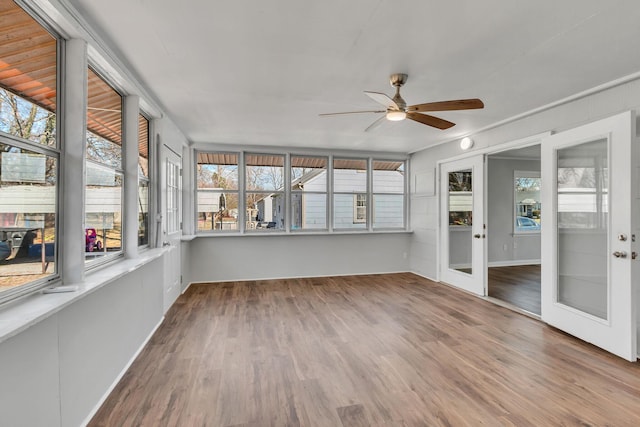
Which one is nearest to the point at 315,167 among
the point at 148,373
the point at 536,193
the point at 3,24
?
the point at 148,373

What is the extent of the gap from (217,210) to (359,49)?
418cm

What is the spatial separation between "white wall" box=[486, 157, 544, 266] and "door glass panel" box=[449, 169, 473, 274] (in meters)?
2.21

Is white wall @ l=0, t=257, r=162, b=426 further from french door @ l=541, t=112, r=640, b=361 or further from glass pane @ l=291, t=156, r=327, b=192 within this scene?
french door @ l=541, t=112, r=640, b=361

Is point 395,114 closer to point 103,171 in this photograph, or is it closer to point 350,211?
point 103,171

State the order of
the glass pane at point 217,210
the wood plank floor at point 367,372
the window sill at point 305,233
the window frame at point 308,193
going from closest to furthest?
the wood plank floor at point 367,372
the window sill at point 305,233
the glass pane at point 217,210
the window frame at point 308,193

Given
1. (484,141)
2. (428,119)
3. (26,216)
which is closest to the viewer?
(26,216)

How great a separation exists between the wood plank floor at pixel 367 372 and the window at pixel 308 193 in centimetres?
227

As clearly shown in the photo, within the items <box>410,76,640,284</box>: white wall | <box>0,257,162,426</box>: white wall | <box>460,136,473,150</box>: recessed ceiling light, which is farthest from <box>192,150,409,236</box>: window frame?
<box>0,257,162,426</box>: white wall

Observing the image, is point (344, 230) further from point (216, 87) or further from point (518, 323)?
point (216, 87)

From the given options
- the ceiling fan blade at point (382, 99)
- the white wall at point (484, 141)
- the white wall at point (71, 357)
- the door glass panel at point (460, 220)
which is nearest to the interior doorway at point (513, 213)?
the white wall at point (484, 141)

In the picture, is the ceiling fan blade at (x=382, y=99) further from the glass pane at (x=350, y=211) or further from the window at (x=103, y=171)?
the glass pane at (x=350, y=211)

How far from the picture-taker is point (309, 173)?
608cm

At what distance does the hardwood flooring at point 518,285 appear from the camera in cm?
433

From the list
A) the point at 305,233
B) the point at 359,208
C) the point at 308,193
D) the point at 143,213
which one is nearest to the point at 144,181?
the point at 143,213
